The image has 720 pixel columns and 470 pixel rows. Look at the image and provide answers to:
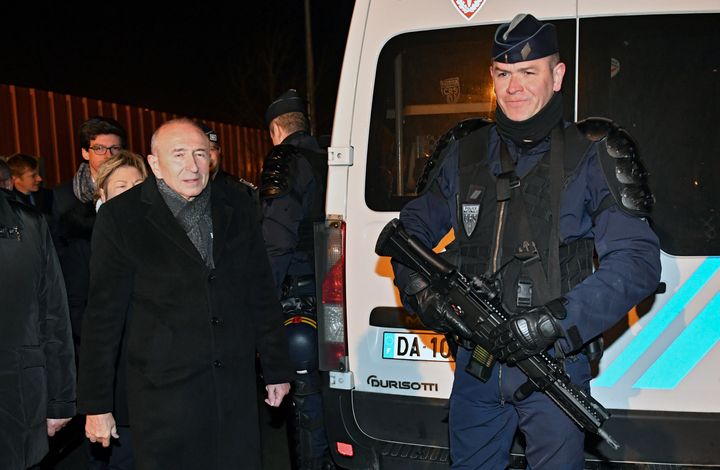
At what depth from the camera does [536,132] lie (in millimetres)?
2473

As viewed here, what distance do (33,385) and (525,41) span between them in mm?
2132

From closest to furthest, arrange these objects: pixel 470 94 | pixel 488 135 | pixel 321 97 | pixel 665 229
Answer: pixel 488 135 < pixel 665 229 < pixel 470 94 < pixel 321 97

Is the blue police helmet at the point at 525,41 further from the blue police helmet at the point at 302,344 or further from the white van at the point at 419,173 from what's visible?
the blue police helmet at the point at 302,344

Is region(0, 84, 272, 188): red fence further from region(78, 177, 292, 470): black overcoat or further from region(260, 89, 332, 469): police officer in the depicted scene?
region(78, 177, 292, 470): black overcoat

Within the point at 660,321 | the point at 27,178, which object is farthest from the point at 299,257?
the point at 27,178

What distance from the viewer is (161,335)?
2760mm

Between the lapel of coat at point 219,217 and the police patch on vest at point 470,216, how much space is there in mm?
979

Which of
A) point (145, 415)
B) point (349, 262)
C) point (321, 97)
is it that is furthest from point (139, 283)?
point (321, 97)

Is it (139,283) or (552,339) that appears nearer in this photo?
(552,339)

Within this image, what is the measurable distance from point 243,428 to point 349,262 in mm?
846

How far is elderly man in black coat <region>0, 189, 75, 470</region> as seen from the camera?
8.42ft

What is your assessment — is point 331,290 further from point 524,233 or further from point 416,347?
point 524,233

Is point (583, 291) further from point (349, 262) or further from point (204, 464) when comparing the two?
point (204, 464)

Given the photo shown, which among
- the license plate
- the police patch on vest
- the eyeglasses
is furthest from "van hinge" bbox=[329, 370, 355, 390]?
the eyeglasses
